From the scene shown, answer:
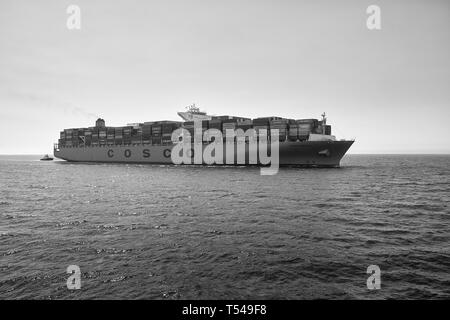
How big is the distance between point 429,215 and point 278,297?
1824 centimetres

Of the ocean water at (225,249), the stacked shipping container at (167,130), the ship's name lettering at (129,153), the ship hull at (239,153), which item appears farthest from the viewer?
the ship's name lettering at (129,153)

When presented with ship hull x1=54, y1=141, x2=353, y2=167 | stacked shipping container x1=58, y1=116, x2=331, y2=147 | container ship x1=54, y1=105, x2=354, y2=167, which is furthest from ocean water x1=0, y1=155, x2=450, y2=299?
stacked shipping container x1=58, y1=116, x2=331, y2=147

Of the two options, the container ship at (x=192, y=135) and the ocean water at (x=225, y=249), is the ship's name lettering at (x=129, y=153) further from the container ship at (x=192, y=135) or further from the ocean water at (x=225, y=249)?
the ocean water at (x=225, y=249)

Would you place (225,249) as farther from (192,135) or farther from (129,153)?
(129,153)

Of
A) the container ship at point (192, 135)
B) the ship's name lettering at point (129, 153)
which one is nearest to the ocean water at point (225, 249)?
the container ship at point (192, 135)

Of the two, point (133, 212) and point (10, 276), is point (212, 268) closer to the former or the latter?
point (10, 276)

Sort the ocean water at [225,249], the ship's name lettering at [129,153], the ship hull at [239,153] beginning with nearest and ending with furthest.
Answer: the ocean water at [225,249] < the ship hull at [239,153] < the ship's name lettering at [129,153]

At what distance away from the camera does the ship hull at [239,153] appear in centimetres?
5366

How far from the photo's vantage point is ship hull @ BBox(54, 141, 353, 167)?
53656 millimetres

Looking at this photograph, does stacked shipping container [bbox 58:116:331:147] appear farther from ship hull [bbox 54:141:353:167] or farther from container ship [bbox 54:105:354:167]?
ship hull [bbox 54:141:353:167]

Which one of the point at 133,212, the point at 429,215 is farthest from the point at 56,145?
the point at 429,215

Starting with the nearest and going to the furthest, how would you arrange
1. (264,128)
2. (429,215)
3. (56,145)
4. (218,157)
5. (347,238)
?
1. (347,238)
2. (429,215)
3. (264,128)
4. (218,157)
5. (56,145)

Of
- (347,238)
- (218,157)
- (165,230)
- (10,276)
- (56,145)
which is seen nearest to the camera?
(10,276)
